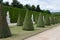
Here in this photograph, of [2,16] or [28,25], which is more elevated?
[2,16]

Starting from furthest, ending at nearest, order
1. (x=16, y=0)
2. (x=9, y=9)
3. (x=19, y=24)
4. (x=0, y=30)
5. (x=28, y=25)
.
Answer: (x=16, y=0) < (x=9, y=9) < (x=19, y=24) < (x=28, y=25) < (x=0, y=30)

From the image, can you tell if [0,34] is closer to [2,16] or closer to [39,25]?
[2,16]

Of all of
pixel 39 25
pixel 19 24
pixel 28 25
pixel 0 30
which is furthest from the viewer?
pixel 19 24

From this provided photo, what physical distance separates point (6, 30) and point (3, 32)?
30 centimetres

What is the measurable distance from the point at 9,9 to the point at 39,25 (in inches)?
354

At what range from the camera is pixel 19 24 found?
29.1 meters

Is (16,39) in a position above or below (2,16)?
below

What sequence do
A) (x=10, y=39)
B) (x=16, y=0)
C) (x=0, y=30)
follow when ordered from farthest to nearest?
(x=16, y=0) < (x=0, y=30) < (x=10, y=39)

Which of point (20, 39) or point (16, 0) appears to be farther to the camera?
point (16, 0)

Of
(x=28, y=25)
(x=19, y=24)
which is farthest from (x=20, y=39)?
(x=19, y=24)

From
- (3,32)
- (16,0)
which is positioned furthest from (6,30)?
(16,0)

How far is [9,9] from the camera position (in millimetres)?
33875

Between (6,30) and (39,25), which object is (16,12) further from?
(6,30)

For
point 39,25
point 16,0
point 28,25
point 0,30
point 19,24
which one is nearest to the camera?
point 0,30
